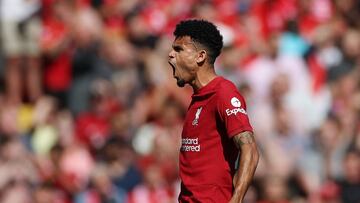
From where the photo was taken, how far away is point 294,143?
13.3 meters

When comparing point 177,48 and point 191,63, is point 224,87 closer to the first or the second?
point 191,63

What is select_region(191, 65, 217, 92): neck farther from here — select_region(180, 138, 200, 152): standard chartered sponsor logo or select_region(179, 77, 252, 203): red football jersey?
select_region(180, 138, 200, 152): standard chartered sponsor logo

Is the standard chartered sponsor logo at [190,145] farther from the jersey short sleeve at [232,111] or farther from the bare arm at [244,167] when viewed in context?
the bare arm at [244,167]

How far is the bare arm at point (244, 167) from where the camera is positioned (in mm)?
6586

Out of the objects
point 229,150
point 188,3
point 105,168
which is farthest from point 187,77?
point 188,3

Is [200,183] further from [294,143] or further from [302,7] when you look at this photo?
[302,7]

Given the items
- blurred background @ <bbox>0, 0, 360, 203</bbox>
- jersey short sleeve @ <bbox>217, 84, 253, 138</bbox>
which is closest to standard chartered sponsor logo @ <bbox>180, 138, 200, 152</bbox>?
jersey short sleeve @ <bbox>217, 84, 253, 138</bbox>

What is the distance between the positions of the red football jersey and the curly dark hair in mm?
198

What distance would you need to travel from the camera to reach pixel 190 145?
23.0 ft

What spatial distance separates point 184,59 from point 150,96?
737 centimetres

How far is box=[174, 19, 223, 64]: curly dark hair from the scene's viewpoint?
6973 mm

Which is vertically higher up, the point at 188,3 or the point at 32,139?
the point at 188,3

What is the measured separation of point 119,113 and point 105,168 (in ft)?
3.79

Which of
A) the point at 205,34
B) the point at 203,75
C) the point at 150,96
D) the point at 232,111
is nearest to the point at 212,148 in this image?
the point at 232,111
